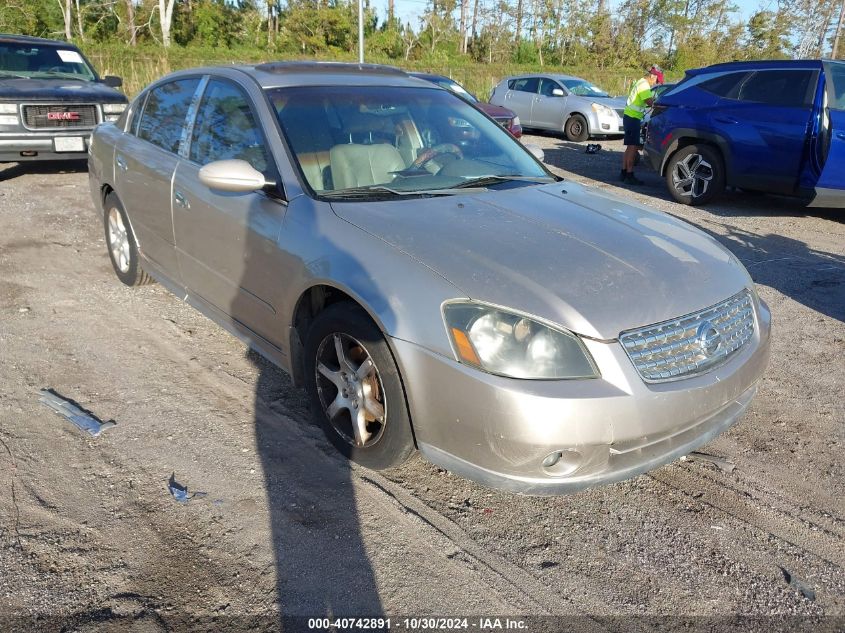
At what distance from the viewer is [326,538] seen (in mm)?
2627

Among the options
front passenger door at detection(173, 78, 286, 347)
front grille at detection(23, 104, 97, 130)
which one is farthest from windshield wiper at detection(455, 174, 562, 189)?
front grille at detection(23, 104, 97, 130)

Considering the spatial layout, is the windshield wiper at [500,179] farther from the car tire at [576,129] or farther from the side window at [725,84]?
the car tire at [576,129]

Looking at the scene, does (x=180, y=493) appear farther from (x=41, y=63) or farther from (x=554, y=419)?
(x=41, y=63)

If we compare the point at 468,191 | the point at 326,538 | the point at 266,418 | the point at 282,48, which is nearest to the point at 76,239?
the point at 266,418

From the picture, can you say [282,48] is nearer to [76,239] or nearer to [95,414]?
[76,239]

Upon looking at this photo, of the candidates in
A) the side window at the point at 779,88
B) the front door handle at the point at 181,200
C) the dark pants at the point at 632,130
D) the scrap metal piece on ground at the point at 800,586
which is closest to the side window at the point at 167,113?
the front door handle at the point at 181,200

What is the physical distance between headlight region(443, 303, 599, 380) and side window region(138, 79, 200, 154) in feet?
8.56

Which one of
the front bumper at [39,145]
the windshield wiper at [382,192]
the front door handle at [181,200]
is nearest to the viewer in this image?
the windshield wiper at [382,192]

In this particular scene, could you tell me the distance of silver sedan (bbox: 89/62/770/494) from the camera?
240 centimetres

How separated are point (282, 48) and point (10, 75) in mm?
27365

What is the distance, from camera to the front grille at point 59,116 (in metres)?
8.85

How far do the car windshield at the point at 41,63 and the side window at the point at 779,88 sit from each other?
30.8ft

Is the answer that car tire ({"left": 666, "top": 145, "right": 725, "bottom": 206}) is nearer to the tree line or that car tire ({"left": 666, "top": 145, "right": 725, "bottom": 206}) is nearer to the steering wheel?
the steering wheel

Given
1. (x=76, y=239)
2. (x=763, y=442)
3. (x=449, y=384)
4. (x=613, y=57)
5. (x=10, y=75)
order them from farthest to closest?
1. (x=613, y=57)
2. (x=10, y=75)
3. (x=76, y=239)
4. (x=763, y=442)
5. (x=449, y=384)
